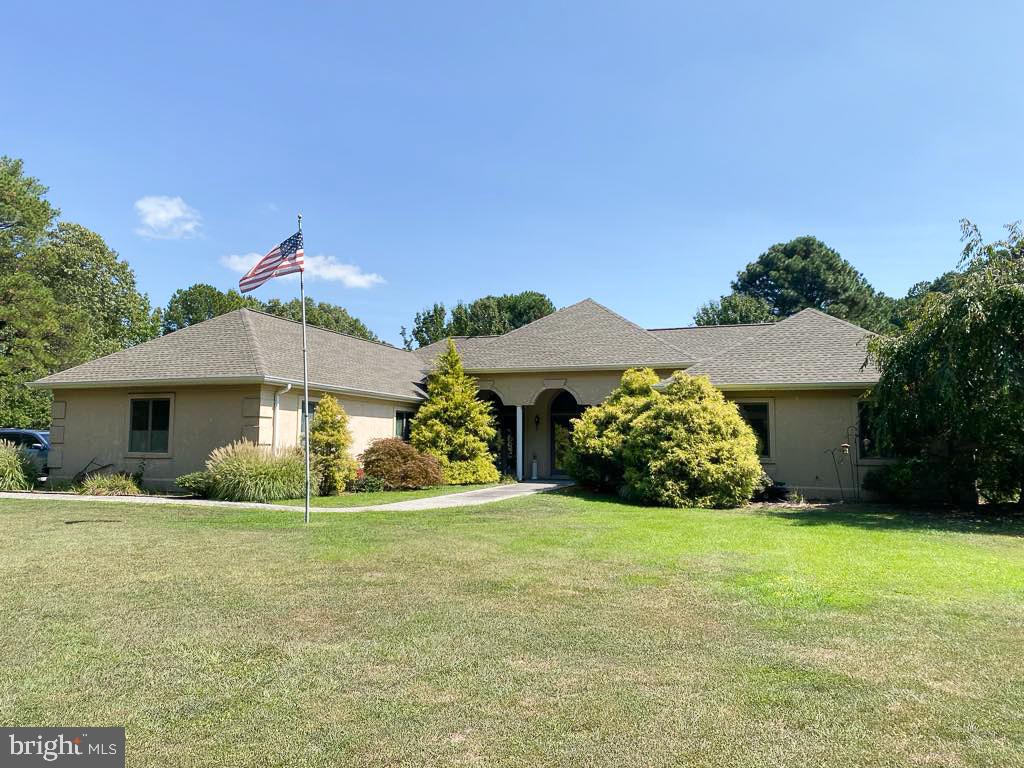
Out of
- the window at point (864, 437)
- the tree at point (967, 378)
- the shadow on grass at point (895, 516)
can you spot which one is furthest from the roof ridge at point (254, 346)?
the window at point (864, 437)

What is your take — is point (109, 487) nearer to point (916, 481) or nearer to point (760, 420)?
point (760, 420)

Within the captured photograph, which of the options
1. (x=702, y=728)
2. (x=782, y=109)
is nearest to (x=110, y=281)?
Result: (x=782, y=109)

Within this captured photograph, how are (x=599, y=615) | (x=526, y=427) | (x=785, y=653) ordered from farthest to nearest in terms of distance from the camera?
(x=526, y=427) → (x=599, y=615) → (x=785, y=653)

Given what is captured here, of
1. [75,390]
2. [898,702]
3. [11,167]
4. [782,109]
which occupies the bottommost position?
[898,702]

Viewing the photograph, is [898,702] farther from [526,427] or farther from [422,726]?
[526,427]

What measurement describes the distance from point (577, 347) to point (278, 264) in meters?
11.8

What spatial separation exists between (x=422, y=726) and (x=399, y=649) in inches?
51.1

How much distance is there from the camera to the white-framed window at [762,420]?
1731cm

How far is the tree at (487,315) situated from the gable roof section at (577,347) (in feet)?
80.4

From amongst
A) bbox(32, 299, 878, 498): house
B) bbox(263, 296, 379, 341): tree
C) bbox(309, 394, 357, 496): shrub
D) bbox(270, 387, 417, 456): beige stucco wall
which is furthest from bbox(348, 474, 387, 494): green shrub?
bbox(263, 296, 379, 341): tree

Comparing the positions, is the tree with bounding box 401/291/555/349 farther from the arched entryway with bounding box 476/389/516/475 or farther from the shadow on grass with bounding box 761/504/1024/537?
the shadow on grass with bounding box 761/504/1024/537

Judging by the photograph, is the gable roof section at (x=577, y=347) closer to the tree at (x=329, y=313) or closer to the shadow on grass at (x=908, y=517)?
the shadow on grass at (x=908, y=517)

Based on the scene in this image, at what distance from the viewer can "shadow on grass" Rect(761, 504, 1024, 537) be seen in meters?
11.8

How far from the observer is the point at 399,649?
4.76 meters
